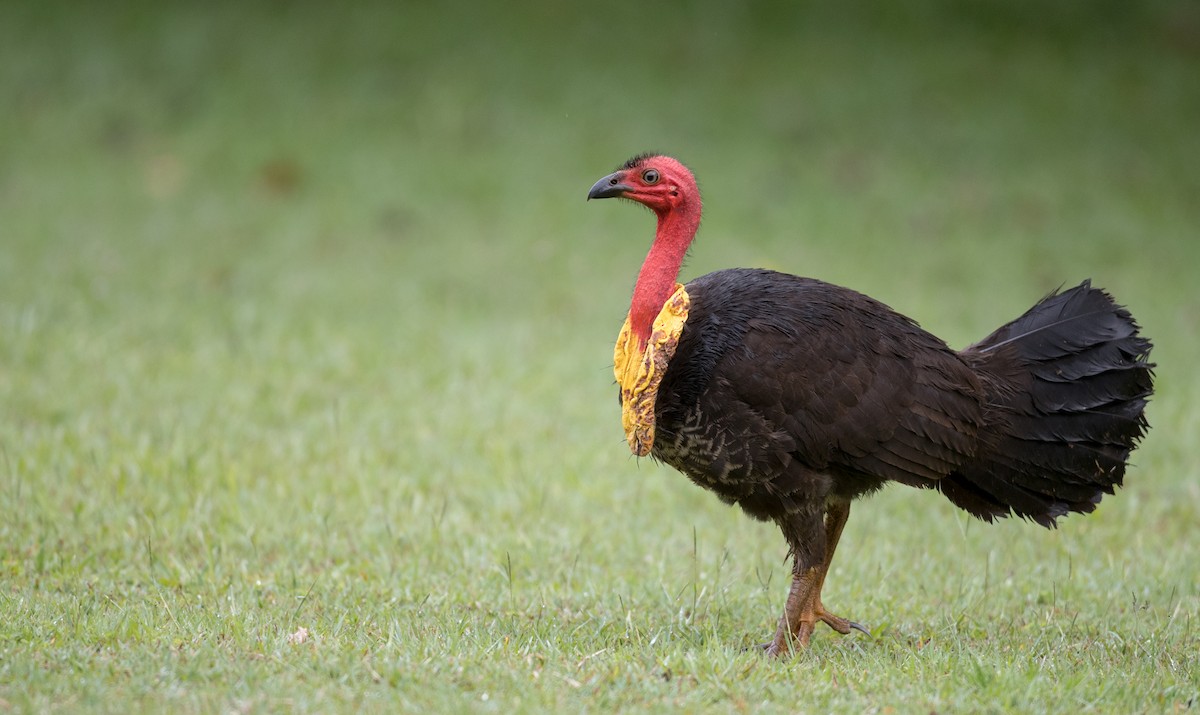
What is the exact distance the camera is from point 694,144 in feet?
47.2

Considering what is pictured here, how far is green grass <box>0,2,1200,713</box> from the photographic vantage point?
4586mm

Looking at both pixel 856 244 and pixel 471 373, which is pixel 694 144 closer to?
pixel 856 244

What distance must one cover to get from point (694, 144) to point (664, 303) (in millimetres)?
9812

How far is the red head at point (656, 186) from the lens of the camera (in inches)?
196

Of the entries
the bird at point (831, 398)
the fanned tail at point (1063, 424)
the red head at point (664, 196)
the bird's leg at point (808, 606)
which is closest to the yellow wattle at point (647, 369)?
the bird at point (831, 398)

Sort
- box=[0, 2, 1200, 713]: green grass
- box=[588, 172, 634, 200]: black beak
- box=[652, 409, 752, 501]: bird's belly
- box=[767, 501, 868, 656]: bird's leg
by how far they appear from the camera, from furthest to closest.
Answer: box=[588, 172, 634, 200]: black beak < box=[767, 501, 868, 656]: bird's leg < box=[652, 409, 752, 501]: bird's belly < box=[0, 2, 1200, 713]: green grass

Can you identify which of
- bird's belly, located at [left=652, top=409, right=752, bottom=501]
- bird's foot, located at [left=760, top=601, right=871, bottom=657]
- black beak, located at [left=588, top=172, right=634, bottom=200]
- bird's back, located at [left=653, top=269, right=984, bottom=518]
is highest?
black beak, located at [left=588, top=172, right=634, bottom=200]

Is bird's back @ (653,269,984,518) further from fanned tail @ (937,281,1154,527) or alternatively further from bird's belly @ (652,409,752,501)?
fanned tail @ (937,281,1154,527)

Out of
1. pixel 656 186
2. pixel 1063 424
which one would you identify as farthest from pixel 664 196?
pixel 1063 424

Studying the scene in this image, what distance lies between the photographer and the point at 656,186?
16.4ft

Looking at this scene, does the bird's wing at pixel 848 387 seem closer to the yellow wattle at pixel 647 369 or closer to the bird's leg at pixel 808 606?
the yellow wattle at pixel 647 369

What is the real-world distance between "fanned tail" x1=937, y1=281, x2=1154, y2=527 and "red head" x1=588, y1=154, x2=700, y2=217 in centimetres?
141

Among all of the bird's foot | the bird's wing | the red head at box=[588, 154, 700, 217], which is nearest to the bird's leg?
the bird's foot

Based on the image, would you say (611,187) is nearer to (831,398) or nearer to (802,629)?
(831,398)
